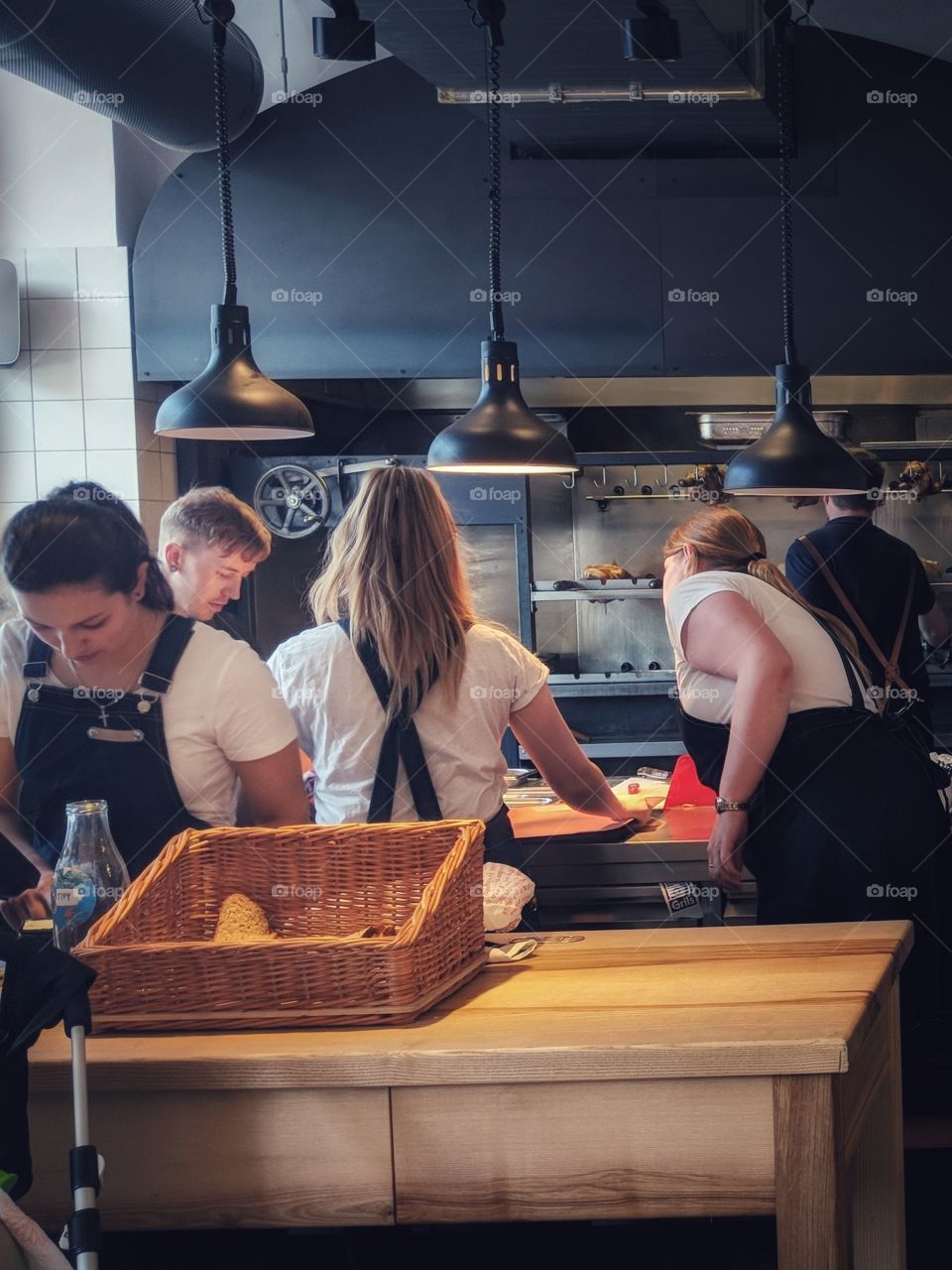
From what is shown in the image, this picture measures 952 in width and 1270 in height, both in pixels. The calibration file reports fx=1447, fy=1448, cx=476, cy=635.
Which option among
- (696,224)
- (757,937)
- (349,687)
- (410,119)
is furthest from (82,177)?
(757,937)

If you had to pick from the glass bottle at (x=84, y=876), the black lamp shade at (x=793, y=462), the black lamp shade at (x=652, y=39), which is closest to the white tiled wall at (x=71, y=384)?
the black lamp shade at (x=652, y=39)

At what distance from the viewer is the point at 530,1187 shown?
1.69 m

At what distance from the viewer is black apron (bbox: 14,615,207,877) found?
2398 mm

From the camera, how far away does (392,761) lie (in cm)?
285

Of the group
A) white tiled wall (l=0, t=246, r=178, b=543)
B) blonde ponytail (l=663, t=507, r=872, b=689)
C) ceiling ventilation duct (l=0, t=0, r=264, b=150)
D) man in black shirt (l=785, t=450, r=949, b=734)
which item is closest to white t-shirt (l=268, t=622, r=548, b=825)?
blonde ponytail (l=663, t=507, r=872, b=689)

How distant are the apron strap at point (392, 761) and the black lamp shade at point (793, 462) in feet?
4.53

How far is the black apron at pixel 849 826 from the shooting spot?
296 cm

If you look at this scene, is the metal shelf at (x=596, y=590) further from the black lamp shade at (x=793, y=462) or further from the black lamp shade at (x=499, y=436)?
the black lamp shade at (x=499, y=436)

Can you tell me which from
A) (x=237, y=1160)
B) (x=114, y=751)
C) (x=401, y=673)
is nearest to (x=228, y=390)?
(x=401, y=673)

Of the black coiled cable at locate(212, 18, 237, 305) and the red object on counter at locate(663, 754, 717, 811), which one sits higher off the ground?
the black coiled cable at locate(212, 18, 237, 305)

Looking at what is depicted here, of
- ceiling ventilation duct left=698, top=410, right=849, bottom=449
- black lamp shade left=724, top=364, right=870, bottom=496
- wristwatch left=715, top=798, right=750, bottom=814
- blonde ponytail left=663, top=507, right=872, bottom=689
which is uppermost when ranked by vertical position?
ceiling ventilation duct left=698, top=410, right=849, bottom=449

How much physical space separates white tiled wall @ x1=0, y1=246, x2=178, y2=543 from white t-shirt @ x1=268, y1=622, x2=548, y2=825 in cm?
284

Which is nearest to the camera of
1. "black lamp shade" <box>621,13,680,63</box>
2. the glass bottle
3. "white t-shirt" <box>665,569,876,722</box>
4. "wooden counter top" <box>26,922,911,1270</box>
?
"wooden counter top" <box>26,922,911,1270</box>

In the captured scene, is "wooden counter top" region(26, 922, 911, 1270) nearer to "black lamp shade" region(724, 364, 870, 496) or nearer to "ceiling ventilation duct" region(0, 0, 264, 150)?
"black lamp shade" region(724, 364, 870, 496)
